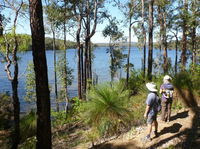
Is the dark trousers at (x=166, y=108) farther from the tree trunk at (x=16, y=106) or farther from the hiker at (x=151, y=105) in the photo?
the tree trunk at (x=16, y=106)

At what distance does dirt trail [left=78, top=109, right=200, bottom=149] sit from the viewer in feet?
18.1

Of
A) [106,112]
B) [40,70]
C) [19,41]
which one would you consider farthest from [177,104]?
[19,41]

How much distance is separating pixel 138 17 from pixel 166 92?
23.6 metres

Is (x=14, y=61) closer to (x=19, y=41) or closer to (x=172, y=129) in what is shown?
(x=19, y=41)

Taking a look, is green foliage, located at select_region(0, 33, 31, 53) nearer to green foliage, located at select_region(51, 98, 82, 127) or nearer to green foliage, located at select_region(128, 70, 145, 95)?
green foliage, located at select_region(51, 98, 82, 127)

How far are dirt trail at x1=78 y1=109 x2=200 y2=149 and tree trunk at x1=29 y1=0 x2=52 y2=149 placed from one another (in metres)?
1.66

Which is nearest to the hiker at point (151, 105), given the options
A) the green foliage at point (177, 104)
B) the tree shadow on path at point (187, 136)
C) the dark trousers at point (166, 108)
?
the tree shadow on path at point (187, 136)

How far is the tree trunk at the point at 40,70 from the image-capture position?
498 cm

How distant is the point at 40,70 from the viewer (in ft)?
16.7

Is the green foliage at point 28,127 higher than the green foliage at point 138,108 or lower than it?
lower

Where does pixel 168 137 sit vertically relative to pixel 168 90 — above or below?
below

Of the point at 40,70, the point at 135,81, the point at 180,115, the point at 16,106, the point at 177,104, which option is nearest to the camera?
the point at 40,70

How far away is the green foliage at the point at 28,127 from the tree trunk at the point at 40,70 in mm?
3485

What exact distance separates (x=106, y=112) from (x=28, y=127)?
13.2 feet
